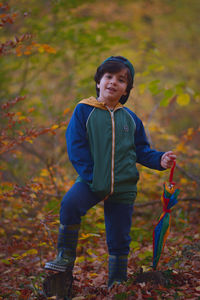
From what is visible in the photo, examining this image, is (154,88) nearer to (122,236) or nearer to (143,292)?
(122,236)

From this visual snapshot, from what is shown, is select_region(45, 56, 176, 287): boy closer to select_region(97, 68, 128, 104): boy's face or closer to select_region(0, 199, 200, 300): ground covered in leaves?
select_region(97, 68, 128, 104): boy's face

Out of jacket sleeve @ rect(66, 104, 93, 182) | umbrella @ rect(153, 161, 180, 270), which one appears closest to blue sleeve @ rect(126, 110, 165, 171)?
umbrella @ rect(153, 161, 180, 270)

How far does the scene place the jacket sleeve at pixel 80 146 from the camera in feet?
8.36

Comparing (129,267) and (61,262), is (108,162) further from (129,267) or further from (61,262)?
(129,267)

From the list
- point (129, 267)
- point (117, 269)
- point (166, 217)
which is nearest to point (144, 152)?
point (166, 217)

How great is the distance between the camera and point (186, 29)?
1344cm

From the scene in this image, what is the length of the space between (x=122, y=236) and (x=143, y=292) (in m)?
0.44

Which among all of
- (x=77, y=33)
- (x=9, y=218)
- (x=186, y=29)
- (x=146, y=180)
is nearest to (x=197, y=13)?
(x=186, y=29)

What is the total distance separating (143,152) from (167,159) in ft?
0.91

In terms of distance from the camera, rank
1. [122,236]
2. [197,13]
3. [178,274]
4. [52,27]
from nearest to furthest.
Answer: [122,236], [178,274], [52,27], [197,13]

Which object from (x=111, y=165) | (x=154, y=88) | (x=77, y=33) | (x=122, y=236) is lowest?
(x=122, y=236)

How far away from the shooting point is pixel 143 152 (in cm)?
287

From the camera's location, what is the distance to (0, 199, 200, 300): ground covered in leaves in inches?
104

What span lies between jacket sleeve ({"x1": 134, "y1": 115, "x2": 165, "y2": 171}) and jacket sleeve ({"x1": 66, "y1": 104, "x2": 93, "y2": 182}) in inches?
20.1
